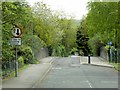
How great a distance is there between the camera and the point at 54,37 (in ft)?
212

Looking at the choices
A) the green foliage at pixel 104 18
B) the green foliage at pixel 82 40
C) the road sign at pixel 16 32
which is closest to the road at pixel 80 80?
the road sign at pixel 16 32

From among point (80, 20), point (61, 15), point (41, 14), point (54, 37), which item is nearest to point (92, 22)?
point (41, 14)

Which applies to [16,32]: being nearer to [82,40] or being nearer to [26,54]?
[26,54]

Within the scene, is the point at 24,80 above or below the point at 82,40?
below

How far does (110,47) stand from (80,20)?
5329cm

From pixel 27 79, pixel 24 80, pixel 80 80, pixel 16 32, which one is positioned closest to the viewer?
pixel 24 80

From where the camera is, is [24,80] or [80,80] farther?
[80,80]

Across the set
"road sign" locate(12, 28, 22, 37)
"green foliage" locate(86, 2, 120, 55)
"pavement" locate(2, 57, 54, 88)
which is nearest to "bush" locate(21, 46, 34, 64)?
"green foliage" locate(86, 2, 120, 55)

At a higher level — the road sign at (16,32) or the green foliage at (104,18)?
the green foliage at (104,18)

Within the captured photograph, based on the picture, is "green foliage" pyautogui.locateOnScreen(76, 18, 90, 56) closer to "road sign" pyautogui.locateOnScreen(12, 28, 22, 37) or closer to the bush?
the bush

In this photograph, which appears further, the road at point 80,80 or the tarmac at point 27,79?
the road at point 80,80

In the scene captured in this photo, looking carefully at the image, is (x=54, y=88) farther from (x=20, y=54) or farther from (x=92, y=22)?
(x=20, y=54)

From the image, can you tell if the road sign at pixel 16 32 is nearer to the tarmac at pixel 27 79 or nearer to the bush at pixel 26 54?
the tarmac at pixel 27 79

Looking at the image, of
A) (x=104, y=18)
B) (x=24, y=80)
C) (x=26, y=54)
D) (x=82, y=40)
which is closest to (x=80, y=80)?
(x=24, y=80)
